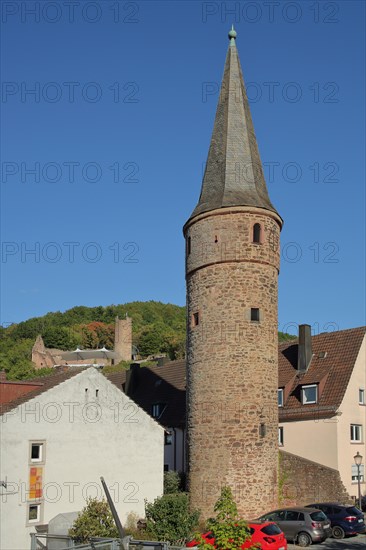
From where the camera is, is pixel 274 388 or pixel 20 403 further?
pixel 274 388

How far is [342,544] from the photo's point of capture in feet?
→ 79.6

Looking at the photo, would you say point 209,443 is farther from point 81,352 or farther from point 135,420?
point 81,352

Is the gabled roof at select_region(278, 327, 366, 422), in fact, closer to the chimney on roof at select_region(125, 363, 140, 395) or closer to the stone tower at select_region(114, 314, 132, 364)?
the chimney on roof at select_region(125, 363, 140, 395)

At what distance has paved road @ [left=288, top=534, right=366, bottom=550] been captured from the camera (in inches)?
918

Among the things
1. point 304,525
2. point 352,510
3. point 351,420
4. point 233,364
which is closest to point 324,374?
point 351,420

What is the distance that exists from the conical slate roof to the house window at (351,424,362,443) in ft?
39.0

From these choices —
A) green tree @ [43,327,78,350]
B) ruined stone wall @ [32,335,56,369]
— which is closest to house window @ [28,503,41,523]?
ruined stone wall @ [32,335,56,369]

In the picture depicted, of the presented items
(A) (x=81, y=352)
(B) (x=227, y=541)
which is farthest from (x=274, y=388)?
(A) (x=81, y=352)

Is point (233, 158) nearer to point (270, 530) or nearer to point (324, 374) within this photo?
point (324, 374)

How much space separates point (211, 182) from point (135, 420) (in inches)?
433

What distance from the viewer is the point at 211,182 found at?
31.8m

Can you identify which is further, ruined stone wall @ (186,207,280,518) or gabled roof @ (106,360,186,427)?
gabled roof @ (106,360,186,427)

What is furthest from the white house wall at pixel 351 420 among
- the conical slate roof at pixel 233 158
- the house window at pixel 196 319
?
the conical slate roof at pixel 233 158

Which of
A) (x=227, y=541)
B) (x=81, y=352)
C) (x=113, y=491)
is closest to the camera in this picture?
(x=227, y=541)
